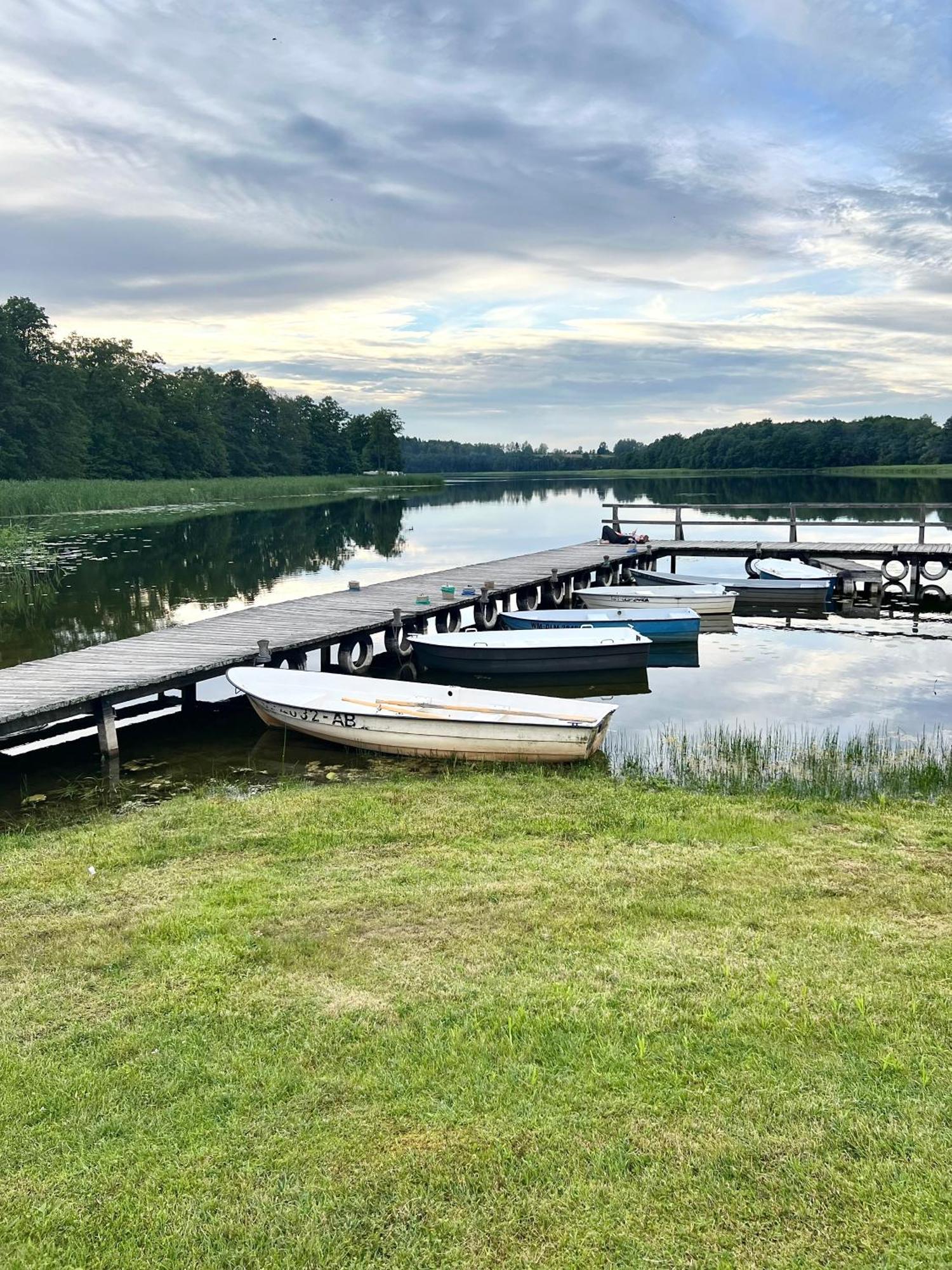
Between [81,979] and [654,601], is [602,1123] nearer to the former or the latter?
[81,979]


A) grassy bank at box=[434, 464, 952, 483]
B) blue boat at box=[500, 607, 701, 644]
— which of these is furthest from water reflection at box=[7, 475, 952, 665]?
grassy bank at box=[434, 464, 952, 483]

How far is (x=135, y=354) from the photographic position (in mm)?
97875

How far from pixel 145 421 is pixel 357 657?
77456 mm

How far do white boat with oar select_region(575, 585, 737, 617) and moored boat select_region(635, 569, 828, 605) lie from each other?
6.00ft

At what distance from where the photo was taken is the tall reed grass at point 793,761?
9.70 meters

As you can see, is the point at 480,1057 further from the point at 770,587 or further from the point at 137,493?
the point at 137,493

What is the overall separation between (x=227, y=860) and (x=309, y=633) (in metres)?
8.38

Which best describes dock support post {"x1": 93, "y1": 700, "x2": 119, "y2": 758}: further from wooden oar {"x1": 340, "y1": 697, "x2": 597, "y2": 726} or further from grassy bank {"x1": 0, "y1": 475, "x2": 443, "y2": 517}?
grassy bank {"x1": 0, "y1": 475, "x2": 443, "y2": 517}

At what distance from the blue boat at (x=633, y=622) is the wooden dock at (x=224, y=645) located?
1641mm

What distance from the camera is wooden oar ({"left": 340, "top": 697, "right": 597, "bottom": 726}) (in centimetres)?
1069

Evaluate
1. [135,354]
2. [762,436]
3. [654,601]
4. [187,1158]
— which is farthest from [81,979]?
[762,436]

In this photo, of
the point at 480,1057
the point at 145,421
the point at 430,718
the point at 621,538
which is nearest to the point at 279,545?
the point at 621,538

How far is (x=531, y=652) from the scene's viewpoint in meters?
15.6

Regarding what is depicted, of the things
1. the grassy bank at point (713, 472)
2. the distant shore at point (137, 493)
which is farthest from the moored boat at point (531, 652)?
the grassy bank at point (713, 472)
